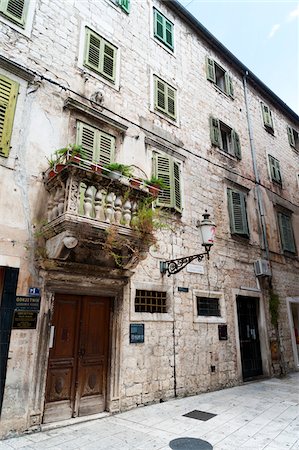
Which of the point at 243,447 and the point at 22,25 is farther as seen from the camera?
the point at 22,25

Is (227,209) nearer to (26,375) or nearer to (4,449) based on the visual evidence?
(26,375)

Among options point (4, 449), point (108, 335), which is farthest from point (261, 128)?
point (4, 449)

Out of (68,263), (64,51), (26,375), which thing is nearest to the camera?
(26,375)

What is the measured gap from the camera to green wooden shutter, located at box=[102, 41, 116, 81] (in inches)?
305

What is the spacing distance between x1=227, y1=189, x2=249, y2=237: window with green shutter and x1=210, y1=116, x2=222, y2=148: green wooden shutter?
1795 mm

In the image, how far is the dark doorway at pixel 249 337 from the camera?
29.7 feet

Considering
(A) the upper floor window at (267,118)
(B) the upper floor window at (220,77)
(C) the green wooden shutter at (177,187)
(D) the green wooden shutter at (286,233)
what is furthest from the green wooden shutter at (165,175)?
(A) the upper floor window at (267,118)

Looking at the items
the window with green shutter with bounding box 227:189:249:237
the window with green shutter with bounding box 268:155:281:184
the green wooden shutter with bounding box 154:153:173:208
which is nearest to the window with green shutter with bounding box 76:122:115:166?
the green wooden shutter with bounding box 154:153:173:208

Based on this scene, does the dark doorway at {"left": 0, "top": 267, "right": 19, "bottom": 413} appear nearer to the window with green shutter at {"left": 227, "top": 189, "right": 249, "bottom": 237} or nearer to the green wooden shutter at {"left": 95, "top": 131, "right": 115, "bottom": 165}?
the green wooden shutter at {"left": 95, "top": 131, "right": 115, "bottom": 165}

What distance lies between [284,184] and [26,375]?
509 inches

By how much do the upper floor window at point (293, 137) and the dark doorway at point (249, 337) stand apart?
9648 mm

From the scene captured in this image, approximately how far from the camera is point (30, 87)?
6.13m

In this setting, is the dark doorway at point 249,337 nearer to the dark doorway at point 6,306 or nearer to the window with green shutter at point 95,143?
the window with green shutter at point 95,143

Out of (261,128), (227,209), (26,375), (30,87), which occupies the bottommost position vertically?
(26,375)
